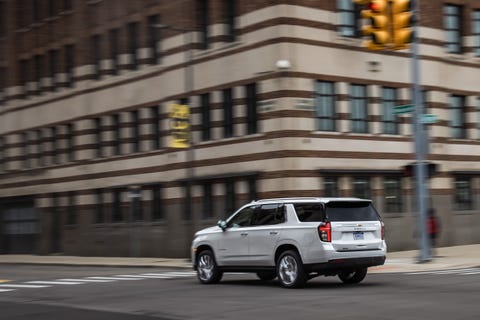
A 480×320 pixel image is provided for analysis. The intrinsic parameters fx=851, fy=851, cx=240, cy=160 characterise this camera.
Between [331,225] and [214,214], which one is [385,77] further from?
[331,225]

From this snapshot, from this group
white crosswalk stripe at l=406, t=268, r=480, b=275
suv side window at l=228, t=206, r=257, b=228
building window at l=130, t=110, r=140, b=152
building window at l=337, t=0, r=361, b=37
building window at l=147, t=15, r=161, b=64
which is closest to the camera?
suv side window at l=228, t=206, r=257, b=228

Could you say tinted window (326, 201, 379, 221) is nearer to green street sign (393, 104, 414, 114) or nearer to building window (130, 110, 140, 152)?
green street sign (393, 104, 414, 114)

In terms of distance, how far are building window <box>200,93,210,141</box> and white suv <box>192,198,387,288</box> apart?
1664 cm

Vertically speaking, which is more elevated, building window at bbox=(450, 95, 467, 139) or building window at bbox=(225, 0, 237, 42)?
building window at bbox=(225, 0, 237, 42)

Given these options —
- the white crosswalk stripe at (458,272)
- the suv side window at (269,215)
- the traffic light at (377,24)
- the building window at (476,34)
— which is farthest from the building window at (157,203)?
the traffic light at (377,24)

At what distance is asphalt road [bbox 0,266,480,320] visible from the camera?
12375 mm

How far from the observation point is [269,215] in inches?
695

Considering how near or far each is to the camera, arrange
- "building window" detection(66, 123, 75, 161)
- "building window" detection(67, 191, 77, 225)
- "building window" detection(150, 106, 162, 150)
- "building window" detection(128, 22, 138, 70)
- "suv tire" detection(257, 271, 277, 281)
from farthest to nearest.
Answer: "building window" detection(66, 123, 75, 161)
"building window" detection(67, 191, 77, 225)
"building window" detection(128, 22, 138, 70)
"building window" detection(150, 106, 162, 150)
"suv tire" detection(257, 271, 277, 281)

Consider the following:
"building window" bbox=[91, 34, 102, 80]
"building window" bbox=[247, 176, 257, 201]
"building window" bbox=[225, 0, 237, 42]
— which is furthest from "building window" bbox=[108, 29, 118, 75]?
"building window" bbox=[247, 176, 257, 201]

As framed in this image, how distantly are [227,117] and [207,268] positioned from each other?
15.5m

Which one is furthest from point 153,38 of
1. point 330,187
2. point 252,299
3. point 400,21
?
point 252,299

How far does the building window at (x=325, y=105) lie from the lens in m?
32.0

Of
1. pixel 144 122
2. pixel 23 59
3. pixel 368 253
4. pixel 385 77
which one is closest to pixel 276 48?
pixel 385 77

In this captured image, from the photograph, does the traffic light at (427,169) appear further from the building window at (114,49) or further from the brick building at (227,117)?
the building window at (114,49)
